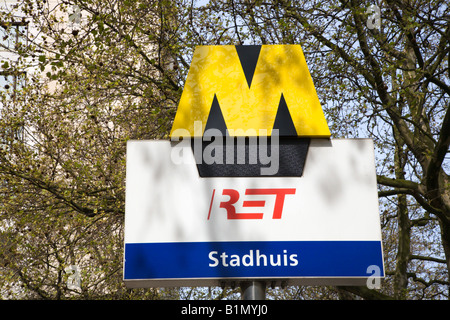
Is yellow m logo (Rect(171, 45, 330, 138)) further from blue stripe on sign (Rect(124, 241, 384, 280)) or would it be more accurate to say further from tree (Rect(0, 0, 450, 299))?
tree (Rect(0, 0, 450, 299))

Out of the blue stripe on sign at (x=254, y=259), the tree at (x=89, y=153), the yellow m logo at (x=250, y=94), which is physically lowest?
the blue stripe on sign at (x=254, y=259)

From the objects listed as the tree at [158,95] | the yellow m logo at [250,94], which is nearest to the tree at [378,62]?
the tree at [158,95]

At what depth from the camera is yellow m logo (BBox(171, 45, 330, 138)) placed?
121 inches

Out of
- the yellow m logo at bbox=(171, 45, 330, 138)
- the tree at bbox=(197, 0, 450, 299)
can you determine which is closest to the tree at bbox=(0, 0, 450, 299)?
the tree at bbox=(197, 0, 450, 299)

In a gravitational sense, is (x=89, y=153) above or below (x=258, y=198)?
above

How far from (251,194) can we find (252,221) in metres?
0.16

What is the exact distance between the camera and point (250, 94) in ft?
10.4

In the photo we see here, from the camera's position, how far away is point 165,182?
3006 mm

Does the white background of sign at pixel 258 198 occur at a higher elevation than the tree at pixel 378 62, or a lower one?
lower

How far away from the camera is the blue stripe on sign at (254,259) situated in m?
2.81

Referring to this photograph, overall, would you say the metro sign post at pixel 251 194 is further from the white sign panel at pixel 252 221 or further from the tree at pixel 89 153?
the tree at pixel 89 153

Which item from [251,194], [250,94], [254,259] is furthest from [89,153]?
[254,259]

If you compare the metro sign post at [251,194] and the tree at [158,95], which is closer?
the metro sign post at [251,194]

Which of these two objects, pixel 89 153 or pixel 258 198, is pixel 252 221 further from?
pixel 89 153
